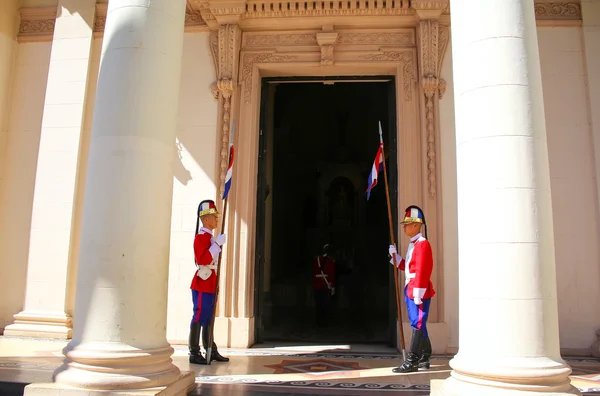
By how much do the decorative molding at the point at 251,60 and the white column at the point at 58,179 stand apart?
264 centimetres

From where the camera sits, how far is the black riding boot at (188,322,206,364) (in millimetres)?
5688

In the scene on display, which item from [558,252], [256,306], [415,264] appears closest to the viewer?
[415,264]

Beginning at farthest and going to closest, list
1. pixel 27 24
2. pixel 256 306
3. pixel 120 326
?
pixel 27 24
pixel 256 306
pixel 120 326

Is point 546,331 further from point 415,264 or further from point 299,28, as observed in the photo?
point 299,28

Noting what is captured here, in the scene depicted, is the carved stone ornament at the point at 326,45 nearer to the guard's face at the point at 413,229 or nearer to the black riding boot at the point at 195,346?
the guard's face at the point at 413,229

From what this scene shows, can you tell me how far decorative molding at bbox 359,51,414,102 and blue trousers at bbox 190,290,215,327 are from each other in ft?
14.1

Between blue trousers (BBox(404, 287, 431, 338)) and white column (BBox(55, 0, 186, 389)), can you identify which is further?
blue trousers (BBox(404, 287, 431, 338))

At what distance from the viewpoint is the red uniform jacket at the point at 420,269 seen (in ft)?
17.8

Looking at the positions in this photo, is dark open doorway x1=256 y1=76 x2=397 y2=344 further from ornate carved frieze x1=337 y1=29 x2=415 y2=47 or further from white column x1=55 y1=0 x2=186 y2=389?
white column x1=55 y1=0 x2=186 y2=389

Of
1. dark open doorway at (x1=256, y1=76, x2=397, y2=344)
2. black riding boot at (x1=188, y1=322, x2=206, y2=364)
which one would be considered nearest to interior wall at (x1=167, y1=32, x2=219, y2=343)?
black riding boot at (x1=188, y1=322, x2=206, y2=364)

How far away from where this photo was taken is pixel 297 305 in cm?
1361

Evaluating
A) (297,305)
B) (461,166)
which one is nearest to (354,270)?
(297,305)

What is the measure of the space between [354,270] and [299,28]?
10.2 meters

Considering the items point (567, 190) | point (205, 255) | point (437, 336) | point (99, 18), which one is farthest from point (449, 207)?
point (99, 18)
